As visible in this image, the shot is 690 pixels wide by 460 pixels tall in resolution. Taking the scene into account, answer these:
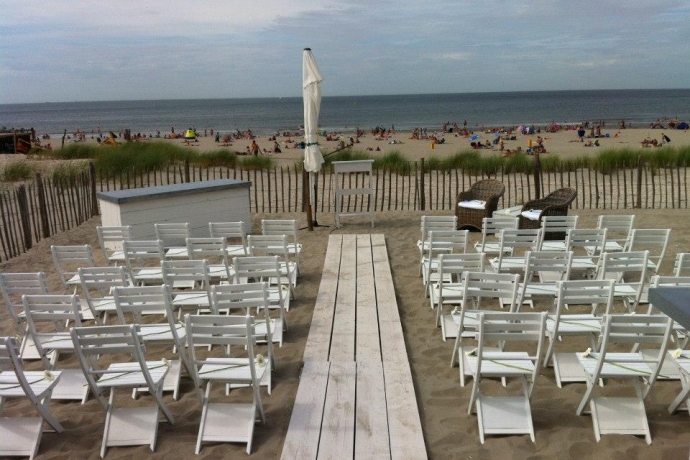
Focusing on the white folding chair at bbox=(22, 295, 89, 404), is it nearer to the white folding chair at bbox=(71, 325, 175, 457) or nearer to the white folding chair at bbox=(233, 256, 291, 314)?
the white folding chair at bbox=(71, 325, 175, 457)

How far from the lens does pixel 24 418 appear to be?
13.9 feet

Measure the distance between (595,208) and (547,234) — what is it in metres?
4.19

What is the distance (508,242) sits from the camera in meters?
7.07

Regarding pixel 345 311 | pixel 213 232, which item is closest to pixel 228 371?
pixel 345 311

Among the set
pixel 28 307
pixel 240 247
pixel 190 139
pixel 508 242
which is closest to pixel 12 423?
pixel 28 307

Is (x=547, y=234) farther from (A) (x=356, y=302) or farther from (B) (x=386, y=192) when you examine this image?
(B) (x=386, y=192)

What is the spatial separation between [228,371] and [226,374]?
0.07 metres

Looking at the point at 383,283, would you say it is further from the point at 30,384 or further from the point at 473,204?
the point at 30,384

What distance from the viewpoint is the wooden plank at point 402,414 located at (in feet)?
12.7

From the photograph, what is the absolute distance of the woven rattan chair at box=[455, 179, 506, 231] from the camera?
1010 centimetres

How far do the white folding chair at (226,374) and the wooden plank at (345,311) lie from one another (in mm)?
1155

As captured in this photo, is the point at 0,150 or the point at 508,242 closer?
the point at 508,242

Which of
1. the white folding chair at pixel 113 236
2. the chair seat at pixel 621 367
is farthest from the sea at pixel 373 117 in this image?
the chair seat at pixel 621 367

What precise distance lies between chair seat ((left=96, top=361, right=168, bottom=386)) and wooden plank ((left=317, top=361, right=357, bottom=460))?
3.88 ft
